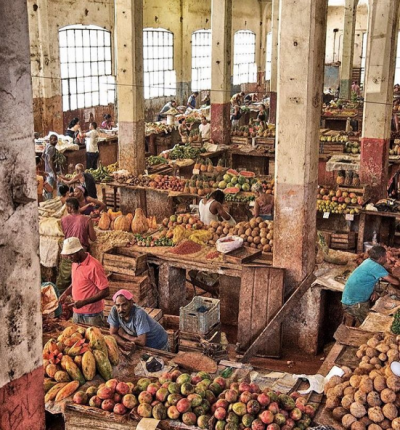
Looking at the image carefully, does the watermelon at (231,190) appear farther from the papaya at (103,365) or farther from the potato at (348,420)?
the potato at (348,420)

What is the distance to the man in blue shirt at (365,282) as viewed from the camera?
8.04 meters

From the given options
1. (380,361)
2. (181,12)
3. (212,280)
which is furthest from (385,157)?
(181,12)

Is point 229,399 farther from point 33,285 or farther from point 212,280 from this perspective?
point 212,280

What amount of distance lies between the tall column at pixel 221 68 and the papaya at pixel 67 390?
12.6 m

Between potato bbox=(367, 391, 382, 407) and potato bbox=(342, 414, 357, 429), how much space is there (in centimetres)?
20

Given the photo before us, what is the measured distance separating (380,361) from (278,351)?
2.93 m

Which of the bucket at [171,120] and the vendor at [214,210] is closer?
the vendor at [214,210]

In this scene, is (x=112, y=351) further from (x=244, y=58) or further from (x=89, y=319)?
(x=244, y=58)

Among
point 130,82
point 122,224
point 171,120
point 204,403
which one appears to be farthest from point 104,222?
point 171,120

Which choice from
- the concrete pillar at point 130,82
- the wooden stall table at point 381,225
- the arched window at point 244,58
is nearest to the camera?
the wooden stall table at point 381,225

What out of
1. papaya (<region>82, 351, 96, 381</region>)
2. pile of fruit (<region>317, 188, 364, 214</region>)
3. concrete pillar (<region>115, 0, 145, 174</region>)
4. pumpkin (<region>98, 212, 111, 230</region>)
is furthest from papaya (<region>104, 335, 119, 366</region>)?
concrete pillar (<region>115, 0, 145, 174</region>)

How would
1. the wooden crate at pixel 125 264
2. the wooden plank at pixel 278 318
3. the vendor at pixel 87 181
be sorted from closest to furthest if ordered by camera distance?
the wooden plank at pixel 278 318, the wooden crate at pixel 125 264, the vendor at pixel 87 181

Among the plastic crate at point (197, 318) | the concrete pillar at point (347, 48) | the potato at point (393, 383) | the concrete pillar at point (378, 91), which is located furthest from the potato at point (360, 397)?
the concrete pillar at point (347, 48)

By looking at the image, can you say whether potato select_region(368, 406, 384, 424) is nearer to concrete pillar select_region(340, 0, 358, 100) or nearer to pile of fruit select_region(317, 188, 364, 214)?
pile of fruit select_region(317, 188, 364, 214)
